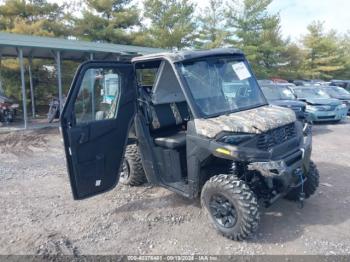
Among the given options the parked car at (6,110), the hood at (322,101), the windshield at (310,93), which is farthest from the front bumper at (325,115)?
the parked car at (6,110)

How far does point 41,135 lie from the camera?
33.8 feet

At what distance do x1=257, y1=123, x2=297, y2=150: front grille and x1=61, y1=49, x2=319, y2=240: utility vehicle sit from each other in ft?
0.04

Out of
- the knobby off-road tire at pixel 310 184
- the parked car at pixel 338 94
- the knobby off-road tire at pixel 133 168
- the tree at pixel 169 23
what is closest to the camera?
the knobby off-road tire at pixel 310 184

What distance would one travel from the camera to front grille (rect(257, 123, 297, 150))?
3479 mm

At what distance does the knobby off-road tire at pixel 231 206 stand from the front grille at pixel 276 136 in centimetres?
48

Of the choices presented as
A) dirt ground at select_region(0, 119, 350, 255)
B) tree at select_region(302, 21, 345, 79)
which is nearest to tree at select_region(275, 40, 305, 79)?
tree at select_region(302, 21, 345, 79)

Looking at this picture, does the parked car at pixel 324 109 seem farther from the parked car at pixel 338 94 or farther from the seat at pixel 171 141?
the seat at pixel 171 141

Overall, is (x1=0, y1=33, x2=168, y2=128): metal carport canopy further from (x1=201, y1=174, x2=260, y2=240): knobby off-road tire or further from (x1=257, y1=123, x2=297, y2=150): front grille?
(x1=201, y1=174, x2=260, y2=240): knobby off-road tire

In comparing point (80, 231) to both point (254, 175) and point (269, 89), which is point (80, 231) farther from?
point (269, 89)

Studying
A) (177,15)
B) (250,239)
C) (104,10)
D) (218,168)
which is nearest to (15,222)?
(218,168)

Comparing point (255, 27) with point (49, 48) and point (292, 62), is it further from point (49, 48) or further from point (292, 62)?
point (49, 48)

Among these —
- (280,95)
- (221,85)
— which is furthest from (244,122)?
(280,95)

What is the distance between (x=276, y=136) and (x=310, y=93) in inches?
405

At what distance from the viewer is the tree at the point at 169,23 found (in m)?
22.3
